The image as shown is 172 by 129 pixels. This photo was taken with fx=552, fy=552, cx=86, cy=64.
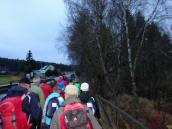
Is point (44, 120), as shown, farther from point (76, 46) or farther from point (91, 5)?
point (76, 46)

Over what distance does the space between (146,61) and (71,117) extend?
4220cm

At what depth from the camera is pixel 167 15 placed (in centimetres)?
3712

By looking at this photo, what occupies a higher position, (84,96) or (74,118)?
(84,96)

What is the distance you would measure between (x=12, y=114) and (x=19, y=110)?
0.53 ft

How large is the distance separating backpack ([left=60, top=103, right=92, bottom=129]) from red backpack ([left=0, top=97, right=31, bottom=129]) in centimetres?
134

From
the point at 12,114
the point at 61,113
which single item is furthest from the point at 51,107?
the point at 61,113

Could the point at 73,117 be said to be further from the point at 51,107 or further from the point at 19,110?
the point at 51,107

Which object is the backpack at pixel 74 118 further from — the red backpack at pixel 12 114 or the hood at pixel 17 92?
the hood at pixel 17 92

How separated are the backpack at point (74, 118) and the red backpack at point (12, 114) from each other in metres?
1.34

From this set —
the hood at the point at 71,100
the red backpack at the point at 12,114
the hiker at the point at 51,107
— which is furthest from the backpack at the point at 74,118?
the hiker at the point at 51,107

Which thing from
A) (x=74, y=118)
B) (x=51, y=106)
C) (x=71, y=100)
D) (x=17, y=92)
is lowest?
(x=74, y=118)

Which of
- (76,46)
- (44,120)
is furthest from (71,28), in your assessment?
(44,120)

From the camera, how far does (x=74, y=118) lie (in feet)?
23.2

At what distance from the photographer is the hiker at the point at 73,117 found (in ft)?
23.1
